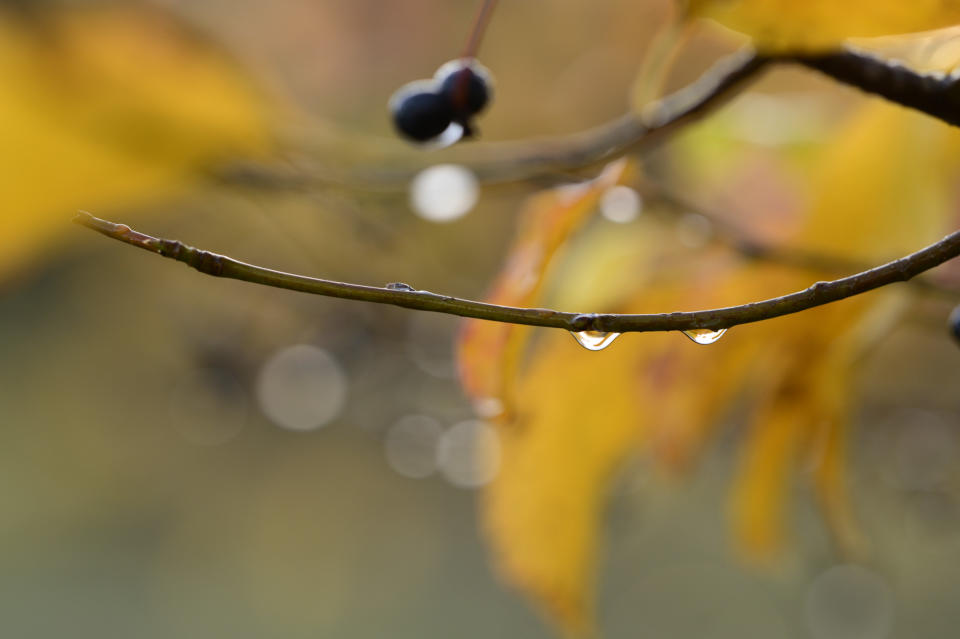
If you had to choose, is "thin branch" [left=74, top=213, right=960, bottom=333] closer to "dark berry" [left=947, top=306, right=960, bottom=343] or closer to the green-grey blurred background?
"dark berry" [left=947, top=306, right=960, bottom=343]

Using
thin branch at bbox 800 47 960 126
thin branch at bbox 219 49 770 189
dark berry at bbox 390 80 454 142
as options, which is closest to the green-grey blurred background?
thin branch at bbox 219 49 770 189

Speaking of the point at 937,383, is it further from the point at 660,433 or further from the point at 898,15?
the point at 898,15

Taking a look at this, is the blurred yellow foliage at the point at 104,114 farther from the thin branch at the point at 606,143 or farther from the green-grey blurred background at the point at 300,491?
the green-grey blurred background at the point at 300,491

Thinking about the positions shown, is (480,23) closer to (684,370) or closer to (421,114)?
(421,114)

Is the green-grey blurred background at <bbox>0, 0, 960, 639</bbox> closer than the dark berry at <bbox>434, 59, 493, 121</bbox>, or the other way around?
the dark berry at <bbox>434, 59, 493, 121</bbox>

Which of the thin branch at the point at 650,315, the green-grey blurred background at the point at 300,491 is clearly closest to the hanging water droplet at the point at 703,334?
the thin branch at the point at 650,315

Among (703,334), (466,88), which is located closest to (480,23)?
(466,88)
